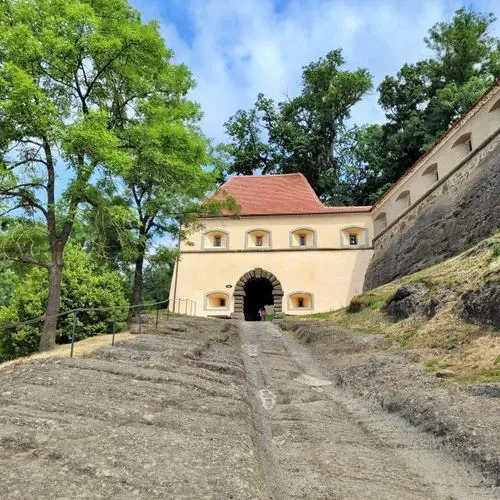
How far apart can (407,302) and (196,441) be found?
336 inches

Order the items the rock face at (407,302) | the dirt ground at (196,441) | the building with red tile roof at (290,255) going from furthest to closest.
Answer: the building with red tile roof at (290,255)
the rock face at (407,302)
the dirt ground at (196,441)

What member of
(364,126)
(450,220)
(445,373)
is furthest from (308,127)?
(445,373)

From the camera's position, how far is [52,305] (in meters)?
9.40

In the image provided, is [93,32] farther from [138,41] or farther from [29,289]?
[29,289]

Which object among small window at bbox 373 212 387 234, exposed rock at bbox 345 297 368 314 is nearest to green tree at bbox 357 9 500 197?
small window at bbox 373 212 387 234

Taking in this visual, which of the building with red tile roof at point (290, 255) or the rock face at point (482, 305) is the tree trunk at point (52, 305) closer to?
the rock face at point (482, 305)

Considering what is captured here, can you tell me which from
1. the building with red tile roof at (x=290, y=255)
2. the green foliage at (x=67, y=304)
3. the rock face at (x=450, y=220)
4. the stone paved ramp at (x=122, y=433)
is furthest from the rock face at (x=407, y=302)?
the building with red tile roof at (x=290, y=255)

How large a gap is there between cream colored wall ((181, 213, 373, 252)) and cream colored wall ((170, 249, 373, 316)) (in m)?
0.47

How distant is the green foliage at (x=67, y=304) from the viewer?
1412 centimetres

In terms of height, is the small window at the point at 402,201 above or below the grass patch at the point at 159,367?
above

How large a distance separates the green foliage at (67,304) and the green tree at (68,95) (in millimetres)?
3776

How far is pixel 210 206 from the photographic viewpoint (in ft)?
50.2

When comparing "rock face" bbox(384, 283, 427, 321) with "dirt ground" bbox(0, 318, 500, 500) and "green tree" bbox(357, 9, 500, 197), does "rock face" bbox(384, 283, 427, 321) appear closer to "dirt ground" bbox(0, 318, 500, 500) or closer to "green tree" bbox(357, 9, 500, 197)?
"dirt ground" bbox(0, 318, 500, 500)

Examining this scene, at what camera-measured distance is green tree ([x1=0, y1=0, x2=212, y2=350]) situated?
27.7ft
